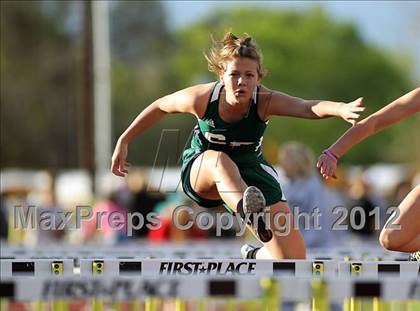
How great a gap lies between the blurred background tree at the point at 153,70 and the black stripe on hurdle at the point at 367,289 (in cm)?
1932

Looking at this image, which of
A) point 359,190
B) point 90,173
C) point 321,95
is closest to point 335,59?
point 321,95

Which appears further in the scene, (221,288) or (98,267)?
(98,267)

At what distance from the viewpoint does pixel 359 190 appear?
16.9 m

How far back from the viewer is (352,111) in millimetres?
7371

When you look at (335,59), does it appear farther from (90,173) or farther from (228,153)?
(228,153)

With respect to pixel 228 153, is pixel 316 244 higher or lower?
lower

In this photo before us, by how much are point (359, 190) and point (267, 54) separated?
2037 inches

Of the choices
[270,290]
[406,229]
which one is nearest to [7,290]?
[270,290]

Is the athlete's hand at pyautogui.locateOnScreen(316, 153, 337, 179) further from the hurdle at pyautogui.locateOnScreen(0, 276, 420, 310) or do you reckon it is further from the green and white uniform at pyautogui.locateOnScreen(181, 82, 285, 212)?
the hurdle at pyautogui.locateOnScreen(0, 276, 420, 310)

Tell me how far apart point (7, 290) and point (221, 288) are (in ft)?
3.63

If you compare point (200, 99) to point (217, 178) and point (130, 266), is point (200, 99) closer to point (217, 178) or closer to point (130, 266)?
point (217, 178)

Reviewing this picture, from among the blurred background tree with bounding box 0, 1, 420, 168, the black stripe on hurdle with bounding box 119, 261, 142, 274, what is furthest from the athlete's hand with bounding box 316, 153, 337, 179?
the blurred background tree with bounding box 0, 1, 420, 168

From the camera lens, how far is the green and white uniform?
830 cm

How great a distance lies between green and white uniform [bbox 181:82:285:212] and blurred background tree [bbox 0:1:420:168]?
1659 centimetres
